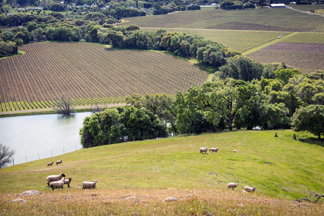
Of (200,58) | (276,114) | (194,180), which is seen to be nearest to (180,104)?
(276,114)

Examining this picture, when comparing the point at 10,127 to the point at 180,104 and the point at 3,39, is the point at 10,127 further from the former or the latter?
the point at 3,39

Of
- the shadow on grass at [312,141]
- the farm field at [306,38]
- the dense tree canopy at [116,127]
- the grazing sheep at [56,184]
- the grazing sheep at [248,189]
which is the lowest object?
the dense tree canopy at [116,127]

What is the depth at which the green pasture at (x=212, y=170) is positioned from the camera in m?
29.1

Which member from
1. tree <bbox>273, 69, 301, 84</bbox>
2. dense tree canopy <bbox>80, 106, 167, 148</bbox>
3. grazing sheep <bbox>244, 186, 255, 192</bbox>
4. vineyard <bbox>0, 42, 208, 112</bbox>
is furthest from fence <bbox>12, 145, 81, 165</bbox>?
tree <bbox>273, 69, 301, 84</bbox>

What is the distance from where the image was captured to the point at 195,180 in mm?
30125

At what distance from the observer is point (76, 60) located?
16825 centimetres

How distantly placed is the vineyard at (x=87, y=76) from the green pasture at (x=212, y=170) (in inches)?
2882

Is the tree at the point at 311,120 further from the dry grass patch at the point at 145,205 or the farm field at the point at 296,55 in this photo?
the farm field at the point at 296,55

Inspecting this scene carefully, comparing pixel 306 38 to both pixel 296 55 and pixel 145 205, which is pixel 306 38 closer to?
pixel 296 55

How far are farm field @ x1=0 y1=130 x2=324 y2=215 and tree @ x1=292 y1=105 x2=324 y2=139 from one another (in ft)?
6.71

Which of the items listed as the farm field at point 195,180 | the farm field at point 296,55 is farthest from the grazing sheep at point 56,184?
the farm field at point 296,55

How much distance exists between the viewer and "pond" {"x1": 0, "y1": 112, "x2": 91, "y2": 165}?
72688 mm

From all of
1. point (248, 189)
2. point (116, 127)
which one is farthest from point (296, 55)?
point (248, 189)

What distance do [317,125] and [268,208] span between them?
3620 centimetres
